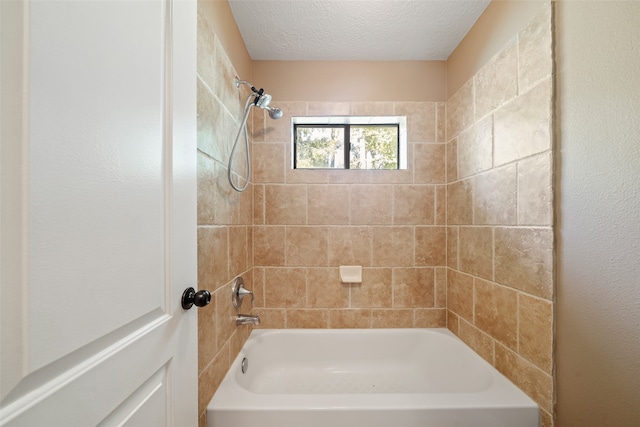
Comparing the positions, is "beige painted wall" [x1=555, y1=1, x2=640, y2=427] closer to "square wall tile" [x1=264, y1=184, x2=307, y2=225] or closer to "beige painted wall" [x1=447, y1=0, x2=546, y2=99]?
"beige painted wall" [x1=447, y1=0, x2=546, y2=99]

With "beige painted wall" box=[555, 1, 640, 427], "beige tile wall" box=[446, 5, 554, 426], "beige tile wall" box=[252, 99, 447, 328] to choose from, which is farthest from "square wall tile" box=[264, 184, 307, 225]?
"beige painted wall" box=[555, 1, 640, 427]

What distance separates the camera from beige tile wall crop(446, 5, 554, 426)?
3.34 ft

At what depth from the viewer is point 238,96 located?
1.49 meters

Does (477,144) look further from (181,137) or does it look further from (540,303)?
(181,137)

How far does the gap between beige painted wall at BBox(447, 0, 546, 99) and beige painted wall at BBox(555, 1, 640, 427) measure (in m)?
0.23

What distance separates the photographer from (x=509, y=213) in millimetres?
1207

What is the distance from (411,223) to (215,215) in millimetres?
1279

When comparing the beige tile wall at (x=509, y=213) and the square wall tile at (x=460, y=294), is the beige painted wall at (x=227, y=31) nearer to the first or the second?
the beige tile wall at (x=509, y=213)

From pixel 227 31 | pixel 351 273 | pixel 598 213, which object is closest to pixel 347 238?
pixel 351 273

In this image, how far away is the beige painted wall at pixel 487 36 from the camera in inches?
45.3

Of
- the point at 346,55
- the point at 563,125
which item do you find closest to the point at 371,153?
the point at 346,55

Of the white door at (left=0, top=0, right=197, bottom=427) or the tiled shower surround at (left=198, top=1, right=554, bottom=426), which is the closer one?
the white door at (left=0, top=0, right=197, bottom=427)

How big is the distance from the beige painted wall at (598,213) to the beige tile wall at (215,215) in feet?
4.30

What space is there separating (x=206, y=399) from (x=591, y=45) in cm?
183
